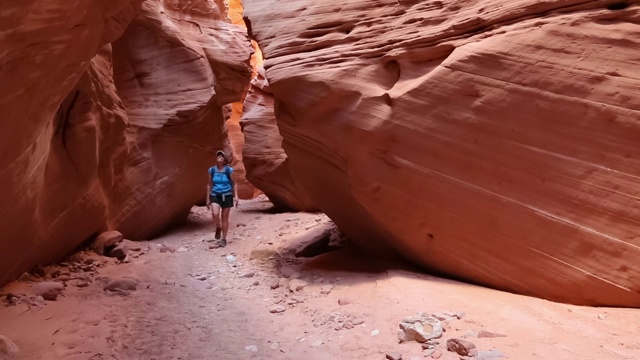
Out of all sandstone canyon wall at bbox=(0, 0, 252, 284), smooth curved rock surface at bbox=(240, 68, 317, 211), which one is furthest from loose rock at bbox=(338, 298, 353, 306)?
smooth curved rock surface at bbox=(240, 68, 317, 211)

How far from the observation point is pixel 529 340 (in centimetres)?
299

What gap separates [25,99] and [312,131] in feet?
9.63

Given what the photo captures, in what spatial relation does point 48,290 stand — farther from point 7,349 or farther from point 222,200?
point 222,200

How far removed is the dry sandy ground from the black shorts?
6.75 ft

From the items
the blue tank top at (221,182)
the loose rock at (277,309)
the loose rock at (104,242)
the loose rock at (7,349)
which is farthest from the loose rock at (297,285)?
the blue tank top at (221,182)

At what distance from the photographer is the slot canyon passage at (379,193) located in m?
3.40

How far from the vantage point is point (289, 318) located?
4.39 metres

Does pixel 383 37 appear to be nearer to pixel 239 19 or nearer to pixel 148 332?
pixel 148 332

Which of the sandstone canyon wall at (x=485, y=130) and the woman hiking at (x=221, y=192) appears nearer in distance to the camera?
the sandstone canyon wall at (x=485, y=130)

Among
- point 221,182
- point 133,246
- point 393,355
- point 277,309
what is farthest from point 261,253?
point 393,355

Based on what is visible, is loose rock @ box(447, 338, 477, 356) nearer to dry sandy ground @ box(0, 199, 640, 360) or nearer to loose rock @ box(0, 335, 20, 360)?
dry sandy ground @ box(0, 199, 640, 360)

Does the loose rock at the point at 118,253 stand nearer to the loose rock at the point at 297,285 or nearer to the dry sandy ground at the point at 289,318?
the dry sandy ground at the point at 289,318

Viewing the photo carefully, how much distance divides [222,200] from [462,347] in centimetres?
577

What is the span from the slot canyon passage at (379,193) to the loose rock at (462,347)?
1 cm
